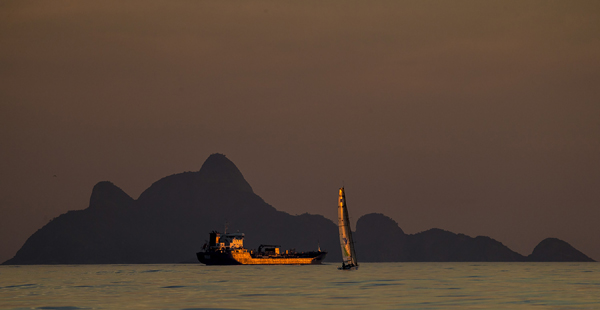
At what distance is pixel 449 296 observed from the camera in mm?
59719

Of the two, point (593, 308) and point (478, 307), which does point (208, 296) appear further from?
point (593, 308)

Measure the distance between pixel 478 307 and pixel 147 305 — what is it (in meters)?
22.5

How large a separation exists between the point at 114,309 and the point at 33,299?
13067 millimetres

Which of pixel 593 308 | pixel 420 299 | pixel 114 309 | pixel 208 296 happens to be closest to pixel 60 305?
pixel 114 309

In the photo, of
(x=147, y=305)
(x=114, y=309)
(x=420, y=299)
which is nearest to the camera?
(x=114, y=309)

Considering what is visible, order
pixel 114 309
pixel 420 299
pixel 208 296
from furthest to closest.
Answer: pixel 208 296 → pixel 420 299 → pixel 114 309

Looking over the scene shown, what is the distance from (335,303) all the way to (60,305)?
19.3 metres

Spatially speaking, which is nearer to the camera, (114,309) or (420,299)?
(114,309)

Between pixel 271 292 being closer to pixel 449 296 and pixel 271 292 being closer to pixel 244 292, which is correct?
pixel 244 292

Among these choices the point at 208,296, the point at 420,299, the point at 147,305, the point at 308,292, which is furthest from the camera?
the point at 308,292

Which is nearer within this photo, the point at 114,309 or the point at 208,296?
the point at 114,309

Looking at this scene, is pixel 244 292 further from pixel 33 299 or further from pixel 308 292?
pixel 33 299

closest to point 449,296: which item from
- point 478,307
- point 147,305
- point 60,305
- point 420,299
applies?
point 420,299

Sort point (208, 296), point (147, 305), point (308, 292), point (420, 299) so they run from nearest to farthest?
point (147, 305) < point (420, 299) < point (208, 296) < point (308, 292)
